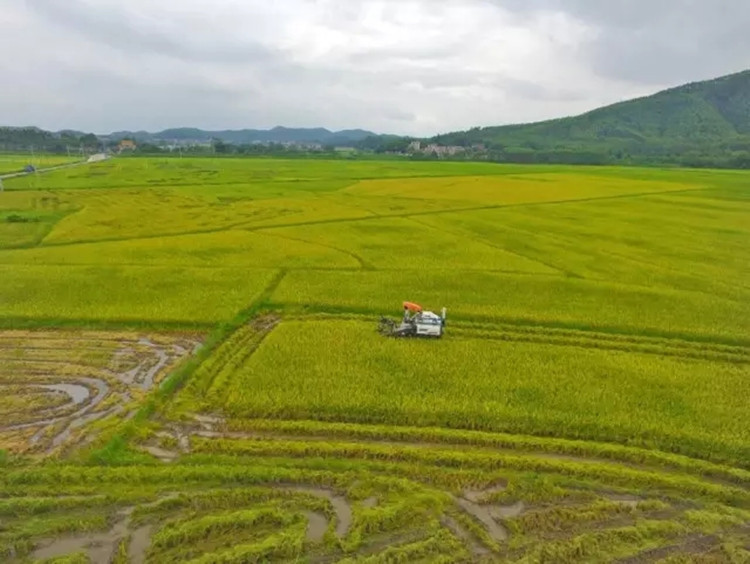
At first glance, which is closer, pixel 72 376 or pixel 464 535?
pixel 464 535

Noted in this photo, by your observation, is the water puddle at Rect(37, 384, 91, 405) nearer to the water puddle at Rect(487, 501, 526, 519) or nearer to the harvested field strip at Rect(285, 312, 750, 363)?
the harvested field strip at Rect(285, 312, 750, 363)

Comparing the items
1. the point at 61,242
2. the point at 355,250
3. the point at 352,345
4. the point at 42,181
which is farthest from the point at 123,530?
the point at 42,181

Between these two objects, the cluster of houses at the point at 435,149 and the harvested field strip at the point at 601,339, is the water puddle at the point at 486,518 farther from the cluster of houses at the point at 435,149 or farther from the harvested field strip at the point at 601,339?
the cluster of houses at the point at 435,149

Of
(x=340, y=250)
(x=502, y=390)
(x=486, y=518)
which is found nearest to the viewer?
(x=486, y=518)

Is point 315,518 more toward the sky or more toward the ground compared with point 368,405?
more toward the ground

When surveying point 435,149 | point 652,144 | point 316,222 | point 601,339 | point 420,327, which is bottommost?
point 601,339

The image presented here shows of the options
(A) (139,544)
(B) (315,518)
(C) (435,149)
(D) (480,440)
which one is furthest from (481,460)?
(C) (435,149)

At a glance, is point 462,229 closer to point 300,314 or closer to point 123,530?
point 300,314

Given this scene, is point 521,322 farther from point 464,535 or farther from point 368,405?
point 464,535

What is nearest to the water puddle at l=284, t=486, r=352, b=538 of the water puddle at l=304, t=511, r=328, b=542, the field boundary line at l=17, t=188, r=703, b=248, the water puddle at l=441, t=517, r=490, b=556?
the water puddle at l=304, t=511, r=328, b=542
